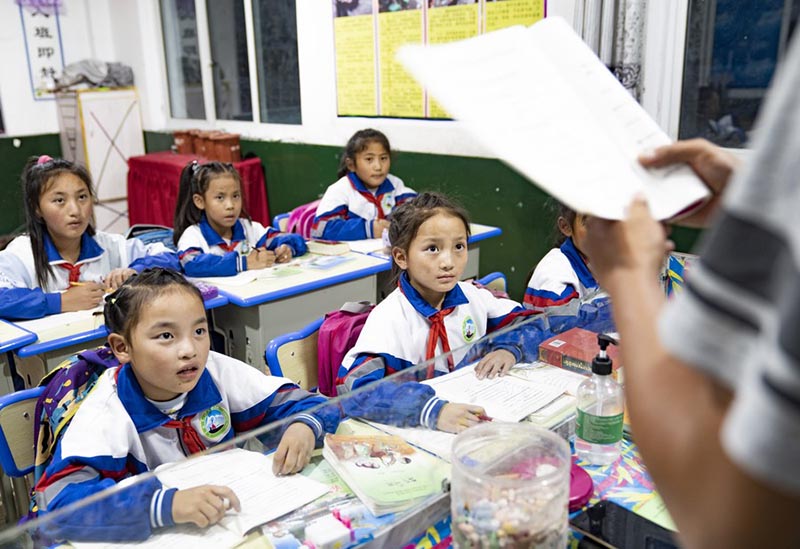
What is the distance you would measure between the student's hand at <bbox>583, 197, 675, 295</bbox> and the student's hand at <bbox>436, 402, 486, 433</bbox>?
774mm

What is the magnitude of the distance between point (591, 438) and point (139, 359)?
3.23ft

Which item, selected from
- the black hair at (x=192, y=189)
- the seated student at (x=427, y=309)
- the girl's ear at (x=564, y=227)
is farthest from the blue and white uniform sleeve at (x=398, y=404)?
the black hair at (x=192, y=189)

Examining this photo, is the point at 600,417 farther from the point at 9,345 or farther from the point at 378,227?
the point at 378,227

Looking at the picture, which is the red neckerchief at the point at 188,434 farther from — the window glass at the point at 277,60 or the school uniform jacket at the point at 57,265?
the window glass at the point at 277,60

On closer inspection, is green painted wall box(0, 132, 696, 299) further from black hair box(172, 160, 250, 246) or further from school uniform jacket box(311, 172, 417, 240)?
black hair box(172, 160, 250, 246)

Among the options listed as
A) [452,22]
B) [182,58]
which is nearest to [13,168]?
[182,58]

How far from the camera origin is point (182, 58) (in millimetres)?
6504

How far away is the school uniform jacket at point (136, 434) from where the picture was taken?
1.04m

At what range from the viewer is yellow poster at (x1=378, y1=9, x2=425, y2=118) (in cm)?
443

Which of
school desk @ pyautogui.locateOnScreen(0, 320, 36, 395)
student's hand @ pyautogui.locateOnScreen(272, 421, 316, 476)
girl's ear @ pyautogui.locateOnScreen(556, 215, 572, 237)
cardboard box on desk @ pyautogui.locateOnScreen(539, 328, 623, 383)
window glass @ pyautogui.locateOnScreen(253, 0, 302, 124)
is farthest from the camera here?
window glass @ pyautogui.locateOnScreen(253, 0, 302, 124)

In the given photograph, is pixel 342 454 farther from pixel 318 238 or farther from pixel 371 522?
pixel 318 238

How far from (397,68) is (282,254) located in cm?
193

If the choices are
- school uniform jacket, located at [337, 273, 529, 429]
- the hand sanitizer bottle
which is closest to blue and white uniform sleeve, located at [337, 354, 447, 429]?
school uniform jacket, located at [337, 273, 529, 429]

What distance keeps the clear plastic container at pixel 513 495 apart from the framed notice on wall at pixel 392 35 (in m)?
3.25
